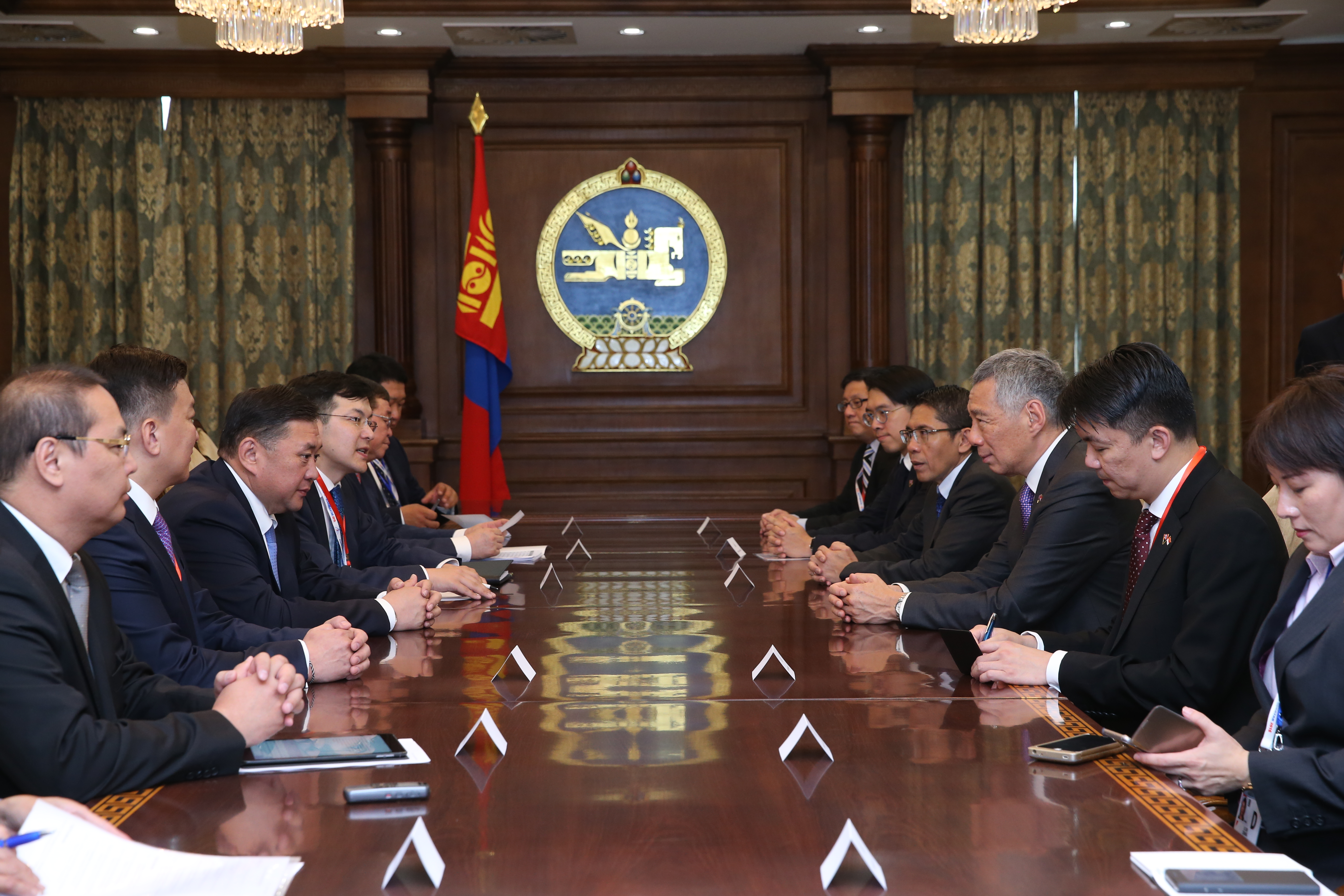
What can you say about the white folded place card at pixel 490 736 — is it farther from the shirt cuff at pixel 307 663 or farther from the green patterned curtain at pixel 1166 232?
the green patterned curtain at pixel 1166 232

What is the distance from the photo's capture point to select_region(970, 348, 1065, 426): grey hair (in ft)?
10.8

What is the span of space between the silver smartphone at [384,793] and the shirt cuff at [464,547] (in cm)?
266

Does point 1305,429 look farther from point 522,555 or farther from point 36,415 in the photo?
point 522,555

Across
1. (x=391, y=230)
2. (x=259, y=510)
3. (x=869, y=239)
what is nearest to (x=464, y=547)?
(x=259, y=510)

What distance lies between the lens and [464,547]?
173 inches

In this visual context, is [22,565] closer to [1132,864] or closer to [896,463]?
[1132,864]

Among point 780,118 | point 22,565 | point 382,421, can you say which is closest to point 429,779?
point 22,565

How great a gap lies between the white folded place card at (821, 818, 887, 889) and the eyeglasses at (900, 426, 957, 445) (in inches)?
108

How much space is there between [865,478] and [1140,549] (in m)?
3.19

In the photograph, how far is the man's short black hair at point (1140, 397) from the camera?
8.48 feet

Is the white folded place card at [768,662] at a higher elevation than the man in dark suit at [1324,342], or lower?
lower

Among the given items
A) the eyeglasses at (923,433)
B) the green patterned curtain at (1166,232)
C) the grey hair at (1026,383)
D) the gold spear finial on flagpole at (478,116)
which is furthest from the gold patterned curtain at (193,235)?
the grey hair at (1026,383)

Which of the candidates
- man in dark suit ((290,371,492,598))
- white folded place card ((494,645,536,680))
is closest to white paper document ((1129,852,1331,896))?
white folded place card ((494,645,536,680))

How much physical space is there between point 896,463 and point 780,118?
9.97ft
